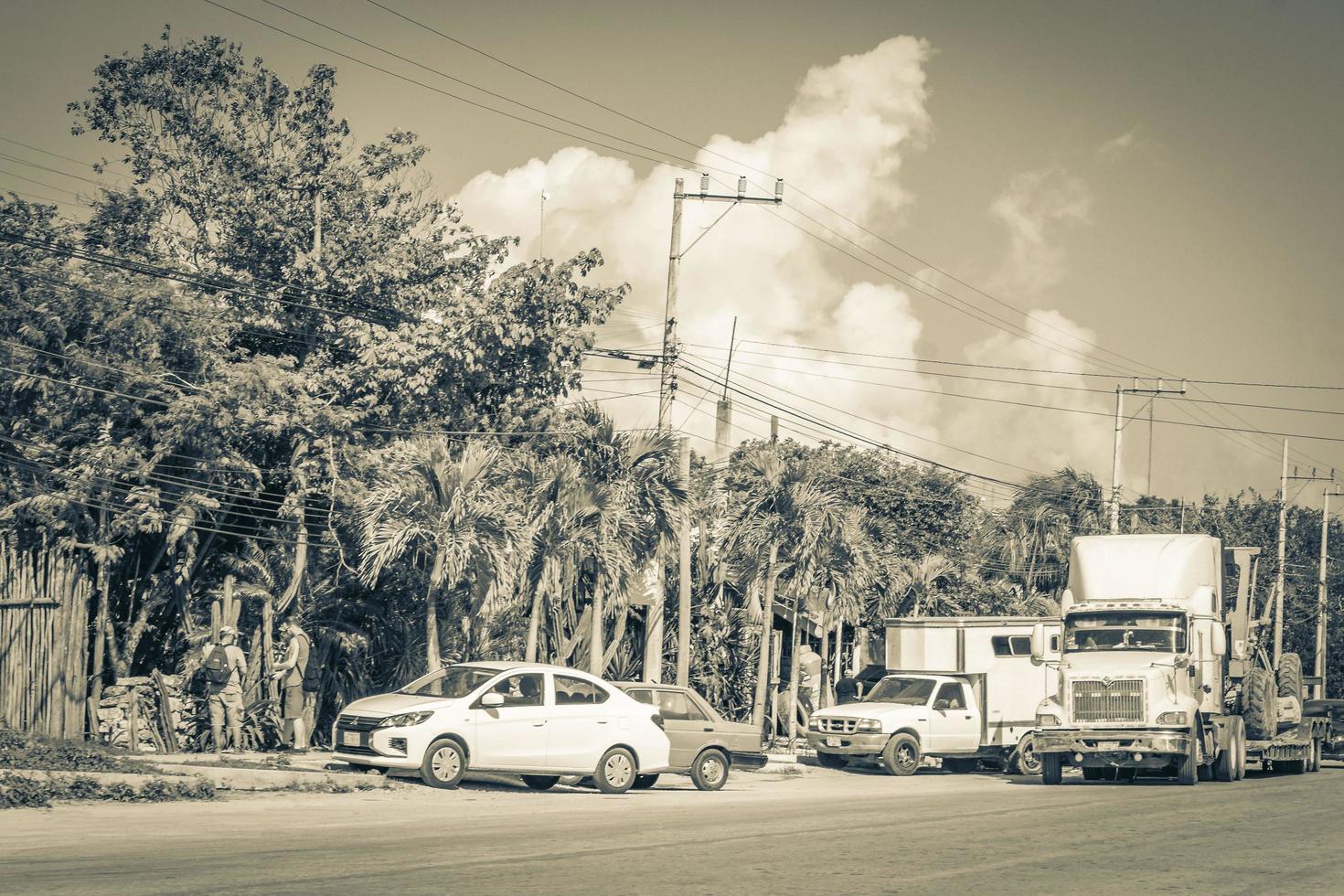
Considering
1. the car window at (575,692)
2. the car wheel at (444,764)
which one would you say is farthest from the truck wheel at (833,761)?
the car wheel at (444,764)

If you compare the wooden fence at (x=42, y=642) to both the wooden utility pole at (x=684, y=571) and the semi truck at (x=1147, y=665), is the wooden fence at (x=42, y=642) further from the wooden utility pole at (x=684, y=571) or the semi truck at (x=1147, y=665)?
the semi truck at (x=1147, y=665)

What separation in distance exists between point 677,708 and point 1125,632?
8.27 m

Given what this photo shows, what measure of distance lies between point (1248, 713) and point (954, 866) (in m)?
17.9

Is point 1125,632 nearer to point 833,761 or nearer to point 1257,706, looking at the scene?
point 1257,706

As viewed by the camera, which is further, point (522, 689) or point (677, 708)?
point (677, 708)

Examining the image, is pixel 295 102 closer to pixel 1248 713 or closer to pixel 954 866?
pixel 1248 713

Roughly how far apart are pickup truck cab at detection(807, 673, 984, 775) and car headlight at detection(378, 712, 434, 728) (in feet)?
35.4

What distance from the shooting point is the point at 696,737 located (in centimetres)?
2150

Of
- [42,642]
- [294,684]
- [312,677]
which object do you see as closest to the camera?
[42,642]

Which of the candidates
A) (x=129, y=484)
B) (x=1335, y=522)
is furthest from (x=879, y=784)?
(x=1335, y=522)

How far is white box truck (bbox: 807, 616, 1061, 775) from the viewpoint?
89.5 ft

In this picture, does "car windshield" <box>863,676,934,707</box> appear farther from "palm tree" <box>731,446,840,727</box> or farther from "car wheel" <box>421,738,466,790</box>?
"car wheel" <box>421,738,466,790</box>

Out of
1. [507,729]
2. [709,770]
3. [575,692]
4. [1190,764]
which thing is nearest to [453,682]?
[507,729]

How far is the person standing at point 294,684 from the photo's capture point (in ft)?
77.3
